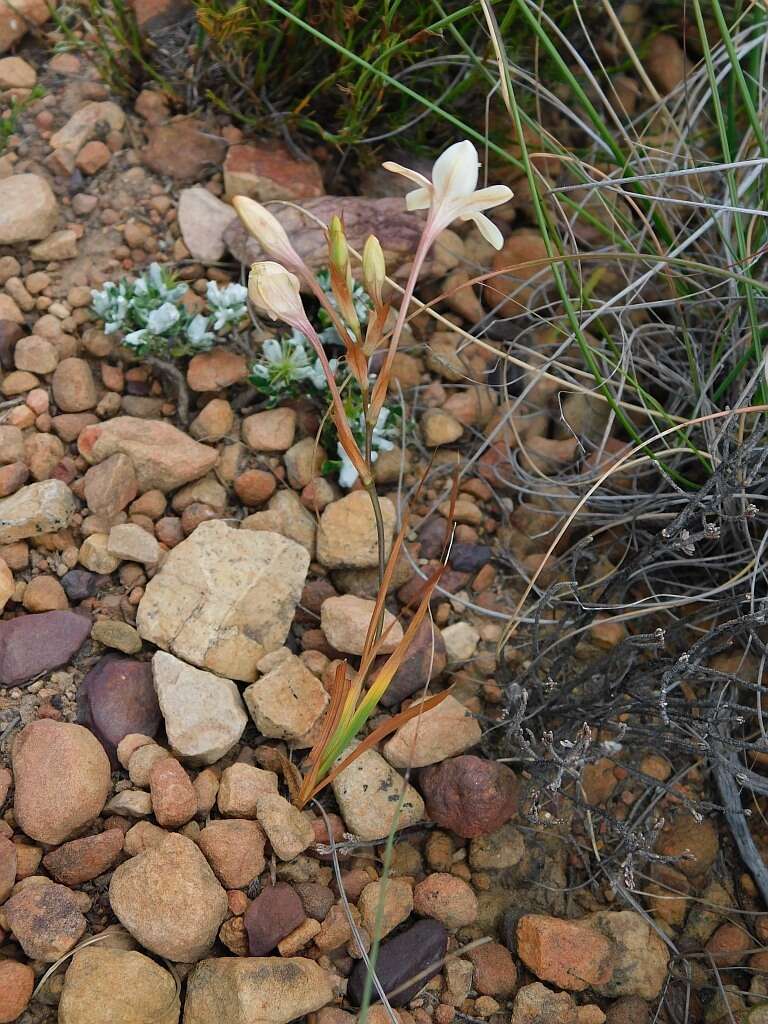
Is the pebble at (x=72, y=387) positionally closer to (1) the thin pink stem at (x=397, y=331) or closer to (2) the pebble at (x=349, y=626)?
(2) the pebble at (x=349, y=626)

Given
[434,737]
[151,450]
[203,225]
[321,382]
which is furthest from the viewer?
[203,225]

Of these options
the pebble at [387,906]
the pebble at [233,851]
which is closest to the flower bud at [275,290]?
the pebble at [233,851]

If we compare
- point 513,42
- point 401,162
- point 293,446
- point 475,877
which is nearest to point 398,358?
point 293,446

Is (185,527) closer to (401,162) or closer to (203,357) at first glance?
(203,357)

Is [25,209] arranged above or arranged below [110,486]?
above

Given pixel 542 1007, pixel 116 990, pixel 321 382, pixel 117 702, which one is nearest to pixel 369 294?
pixel 321 382

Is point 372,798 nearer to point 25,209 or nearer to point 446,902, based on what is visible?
point 446,902
